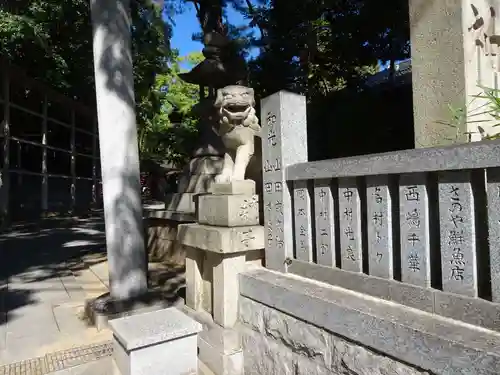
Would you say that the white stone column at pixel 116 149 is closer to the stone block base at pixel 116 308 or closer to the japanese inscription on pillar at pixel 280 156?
the stone block base at pixel 116 308

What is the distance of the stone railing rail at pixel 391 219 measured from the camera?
173 cm

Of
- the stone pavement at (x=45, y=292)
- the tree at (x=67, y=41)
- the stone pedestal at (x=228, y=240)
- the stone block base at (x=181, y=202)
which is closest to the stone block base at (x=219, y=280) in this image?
the stone pedestal at (x=228, y=240)

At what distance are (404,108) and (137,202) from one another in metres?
5.85

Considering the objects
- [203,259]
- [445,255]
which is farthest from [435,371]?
[203,259]

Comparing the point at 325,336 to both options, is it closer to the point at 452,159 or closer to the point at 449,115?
the point at 452,159

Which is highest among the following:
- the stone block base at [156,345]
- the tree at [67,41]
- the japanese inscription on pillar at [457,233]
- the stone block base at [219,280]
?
the tree at [67,41]

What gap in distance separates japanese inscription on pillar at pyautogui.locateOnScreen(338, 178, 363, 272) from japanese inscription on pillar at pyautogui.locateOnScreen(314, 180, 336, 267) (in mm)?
84

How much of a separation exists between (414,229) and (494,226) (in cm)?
38

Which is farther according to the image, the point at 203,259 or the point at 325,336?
the point at 203,259

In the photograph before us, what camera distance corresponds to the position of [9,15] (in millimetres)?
8703

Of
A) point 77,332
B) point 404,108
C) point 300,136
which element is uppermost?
point 404,108

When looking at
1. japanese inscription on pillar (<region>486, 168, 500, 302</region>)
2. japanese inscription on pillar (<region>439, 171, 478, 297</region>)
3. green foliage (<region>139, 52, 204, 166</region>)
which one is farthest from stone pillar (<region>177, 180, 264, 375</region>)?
green foliage (<region>139, 52, 204, 166</region>)

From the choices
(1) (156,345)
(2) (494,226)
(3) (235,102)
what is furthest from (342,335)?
(3) (235,102)

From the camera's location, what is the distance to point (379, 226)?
2.13 meters
